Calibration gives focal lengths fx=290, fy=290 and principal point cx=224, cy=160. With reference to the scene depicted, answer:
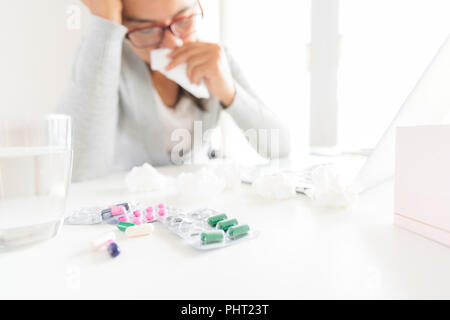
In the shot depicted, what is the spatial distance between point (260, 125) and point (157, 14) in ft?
1.41

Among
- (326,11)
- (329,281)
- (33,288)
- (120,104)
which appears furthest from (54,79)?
(326,11)

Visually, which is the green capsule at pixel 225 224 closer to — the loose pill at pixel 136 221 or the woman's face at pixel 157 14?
the loose pill at pixel 136 221

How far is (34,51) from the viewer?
0.80m

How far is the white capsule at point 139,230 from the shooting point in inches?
11.7

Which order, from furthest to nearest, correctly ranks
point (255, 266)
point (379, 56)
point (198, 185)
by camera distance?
1. point (379, 56)
2. point (198, 185)
3. point (255, 266)

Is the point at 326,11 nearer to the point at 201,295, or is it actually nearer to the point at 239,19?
the point at 239,19

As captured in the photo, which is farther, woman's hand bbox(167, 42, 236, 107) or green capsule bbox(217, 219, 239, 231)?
woman's hand bbox(167, 42, 236, 107)

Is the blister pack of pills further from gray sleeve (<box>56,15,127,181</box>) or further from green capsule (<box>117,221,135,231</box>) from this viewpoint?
gray sleeve (<box>56,15,127,181</box>)

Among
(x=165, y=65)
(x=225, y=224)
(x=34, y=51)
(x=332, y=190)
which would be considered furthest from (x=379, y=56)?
(x=34, y=51)

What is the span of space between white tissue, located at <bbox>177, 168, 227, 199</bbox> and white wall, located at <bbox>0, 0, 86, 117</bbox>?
2.00 ft

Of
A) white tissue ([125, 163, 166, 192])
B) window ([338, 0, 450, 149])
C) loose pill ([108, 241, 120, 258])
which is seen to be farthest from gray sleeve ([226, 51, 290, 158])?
loose pill ([108, 241, 120, 258])

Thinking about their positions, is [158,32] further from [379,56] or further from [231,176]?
[379,56]

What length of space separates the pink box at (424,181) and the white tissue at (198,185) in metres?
0.24

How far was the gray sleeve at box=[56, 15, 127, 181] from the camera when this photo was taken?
0.69 metres
